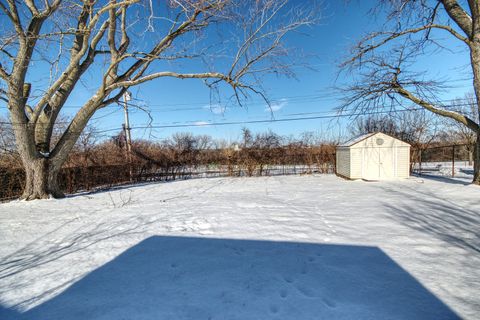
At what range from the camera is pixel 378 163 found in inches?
423

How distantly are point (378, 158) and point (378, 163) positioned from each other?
0.24 m

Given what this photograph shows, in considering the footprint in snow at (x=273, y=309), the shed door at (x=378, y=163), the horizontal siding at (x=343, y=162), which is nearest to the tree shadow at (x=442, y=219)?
the footprint in snow at (x=273, y=309)

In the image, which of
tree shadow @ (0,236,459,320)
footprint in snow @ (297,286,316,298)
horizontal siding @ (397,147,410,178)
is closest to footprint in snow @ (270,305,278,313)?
tree shadow @ (0,236,459,320)

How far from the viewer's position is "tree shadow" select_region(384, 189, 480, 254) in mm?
3148

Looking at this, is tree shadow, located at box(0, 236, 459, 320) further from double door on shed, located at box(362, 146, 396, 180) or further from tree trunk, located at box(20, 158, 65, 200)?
double door on shed, located at box(362, 146, 396, 180)

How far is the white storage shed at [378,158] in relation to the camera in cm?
1059

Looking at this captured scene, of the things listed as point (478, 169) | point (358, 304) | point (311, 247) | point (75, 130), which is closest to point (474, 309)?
point (358, 304)

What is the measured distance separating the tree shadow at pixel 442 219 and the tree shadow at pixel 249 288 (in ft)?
4.35

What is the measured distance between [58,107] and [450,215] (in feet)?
37.7

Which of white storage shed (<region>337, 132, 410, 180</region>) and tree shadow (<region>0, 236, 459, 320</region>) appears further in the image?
white storage shed (<region>337, 132, 410, 180</region>)

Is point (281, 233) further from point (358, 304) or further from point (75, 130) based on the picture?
point (75, 130)

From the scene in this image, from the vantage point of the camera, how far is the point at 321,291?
201cm

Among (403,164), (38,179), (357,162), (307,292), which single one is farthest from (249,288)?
(403,164)

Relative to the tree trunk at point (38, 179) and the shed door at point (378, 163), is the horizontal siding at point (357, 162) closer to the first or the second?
the shed door at point (378, 163)
